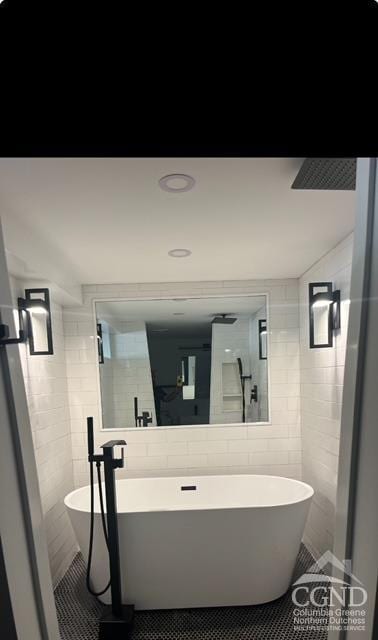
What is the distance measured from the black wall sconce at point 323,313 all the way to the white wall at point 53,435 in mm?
2067

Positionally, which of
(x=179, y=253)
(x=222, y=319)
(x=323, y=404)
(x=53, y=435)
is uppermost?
(x=179, y=253)

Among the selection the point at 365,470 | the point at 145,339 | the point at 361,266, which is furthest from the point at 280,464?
the point at 361,266

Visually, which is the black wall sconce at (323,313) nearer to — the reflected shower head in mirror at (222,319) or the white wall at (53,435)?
the reflected shower head in mirror at (222,319)

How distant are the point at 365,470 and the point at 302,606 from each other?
1977mm

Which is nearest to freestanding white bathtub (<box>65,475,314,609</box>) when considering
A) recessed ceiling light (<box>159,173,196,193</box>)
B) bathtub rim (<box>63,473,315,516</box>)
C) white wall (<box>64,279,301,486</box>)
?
bathtub rim (<box>63,473,315,516</box>)

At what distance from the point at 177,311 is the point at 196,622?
245cm

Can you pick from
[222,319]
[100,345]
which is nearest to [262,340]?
[222,319]

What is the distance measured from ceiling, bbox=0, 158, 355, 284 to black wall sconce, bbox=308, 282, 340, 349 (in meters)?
0.30

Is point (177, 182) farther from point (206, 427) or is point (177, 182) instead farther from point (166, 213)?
point (206, 427)

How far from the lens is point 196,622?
215 cm

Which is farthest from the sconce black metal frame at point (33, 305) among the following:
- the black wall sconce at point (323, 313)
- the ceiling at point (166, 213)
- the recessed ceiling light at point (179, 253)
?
the black wall sconce at point (323, 313)

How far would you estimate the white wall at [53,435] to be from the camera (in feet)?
8.20
